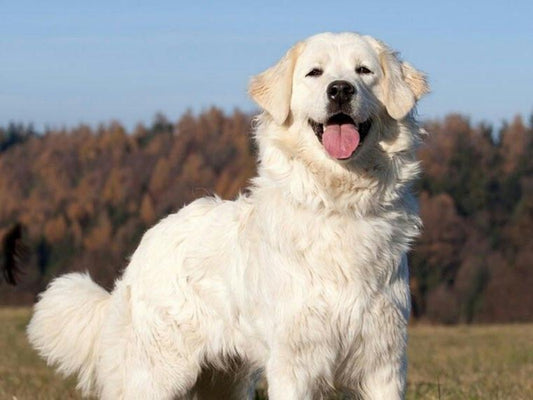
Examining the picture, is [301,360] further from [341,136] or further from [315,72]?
[315,72]

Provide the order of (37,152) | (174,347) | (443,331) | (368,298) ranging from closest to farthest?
(368,298), (174,347), (443,331), (37,152)

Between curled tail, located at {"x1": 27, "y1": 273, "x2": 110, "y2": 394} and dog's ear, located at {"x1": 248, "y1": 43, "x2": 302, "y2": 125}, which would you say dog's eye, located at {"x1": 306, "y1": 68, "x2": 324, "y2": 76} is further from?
curled tail, located at {"x1": 27, "y1": 273, "x2": 110, "y2": 394}

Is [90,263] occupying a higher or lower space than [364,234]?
lower

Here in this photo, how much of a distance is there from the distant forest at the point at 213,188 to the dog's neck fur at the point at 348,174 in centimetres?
3557

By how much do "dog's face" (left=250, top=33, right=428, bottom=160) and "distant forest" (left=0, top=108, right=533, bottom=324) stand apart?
3555 centimetres

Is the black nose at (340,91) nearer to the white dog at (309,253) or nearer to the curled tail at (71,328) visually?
the white dog at (309,253)

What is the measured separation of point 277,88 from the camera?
5535mm

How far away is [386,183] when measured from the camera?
5.45 m

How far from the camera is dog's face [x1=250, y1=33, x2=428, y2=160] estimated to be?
17.3 ft

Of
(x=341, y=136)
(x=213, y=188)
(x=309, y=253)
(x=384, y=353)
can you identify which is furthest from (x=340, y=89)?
(x=213, y=188)

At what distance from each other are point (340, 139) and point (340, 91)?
11.0 inches

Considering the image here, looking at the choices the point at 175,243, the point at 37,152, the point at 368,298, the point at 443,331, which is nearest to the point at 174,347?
the point at 175,243

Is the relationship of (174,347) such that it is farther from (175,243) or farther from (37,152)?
(37,152)

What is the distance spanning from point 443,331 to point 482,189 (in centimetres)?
3858
